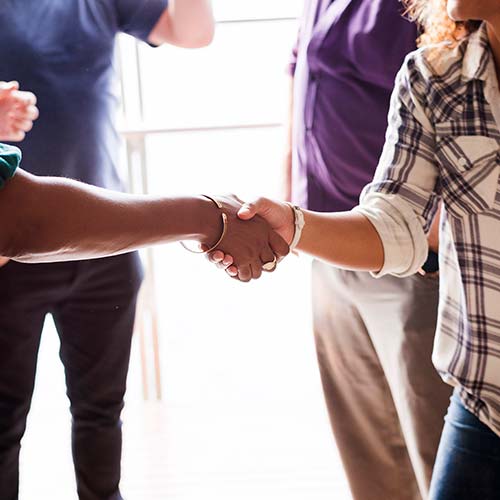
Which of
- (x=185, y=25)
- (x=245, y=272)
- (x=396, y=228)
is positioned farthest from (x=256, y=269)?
(x=185, y=25)

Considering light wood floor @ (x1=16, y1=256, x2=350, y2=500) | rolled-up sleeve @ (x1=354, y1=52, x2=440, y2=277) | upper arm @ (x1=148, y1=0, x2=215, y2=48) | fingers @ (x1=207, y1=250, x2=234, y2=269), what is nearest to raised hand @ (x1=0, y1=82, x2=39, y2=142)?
upper arm @ (x1=148, y1=0, x2=215, y2=48)

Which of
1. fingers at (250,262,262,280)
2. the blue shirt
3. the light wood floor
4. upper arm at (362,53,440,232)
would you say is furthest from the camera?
the light wood floor

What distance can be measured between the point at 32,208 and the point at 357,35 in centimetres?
96

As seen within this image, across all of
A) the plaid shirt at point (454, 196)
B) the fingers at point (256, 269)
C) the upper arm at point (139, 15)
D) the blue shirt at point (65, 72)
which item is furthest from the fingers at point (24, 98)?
the plaid shirt at point (454, 196)

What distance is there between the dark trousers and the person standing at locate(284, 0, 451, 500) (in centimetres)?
49

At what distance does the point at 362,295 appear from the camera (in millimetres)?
1839

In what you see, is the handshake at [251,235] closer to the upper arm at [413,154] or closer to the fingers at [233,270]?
the fingers at [233,270]

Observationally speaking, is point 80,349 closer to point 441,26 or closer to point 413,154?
point 413,154

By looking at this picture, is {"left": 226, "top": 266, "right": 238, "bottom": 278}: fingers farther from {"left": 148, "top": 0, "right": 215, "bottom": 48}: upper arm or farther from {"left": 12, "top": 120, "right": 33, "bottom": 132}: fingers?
{"left": 148, "top": 0, "right": 215, "bottom": 48}: upper arm

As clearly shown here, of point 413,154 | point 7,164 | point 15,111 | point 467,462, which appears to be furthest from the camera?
point 15,111

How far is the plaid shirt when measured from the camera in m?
1.24

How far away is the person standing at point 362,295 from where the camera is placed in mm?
1729

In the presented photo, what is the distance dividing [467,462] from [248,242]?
0.52m

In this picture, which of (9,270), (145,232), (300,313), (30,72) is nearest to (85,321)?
(9,270)
